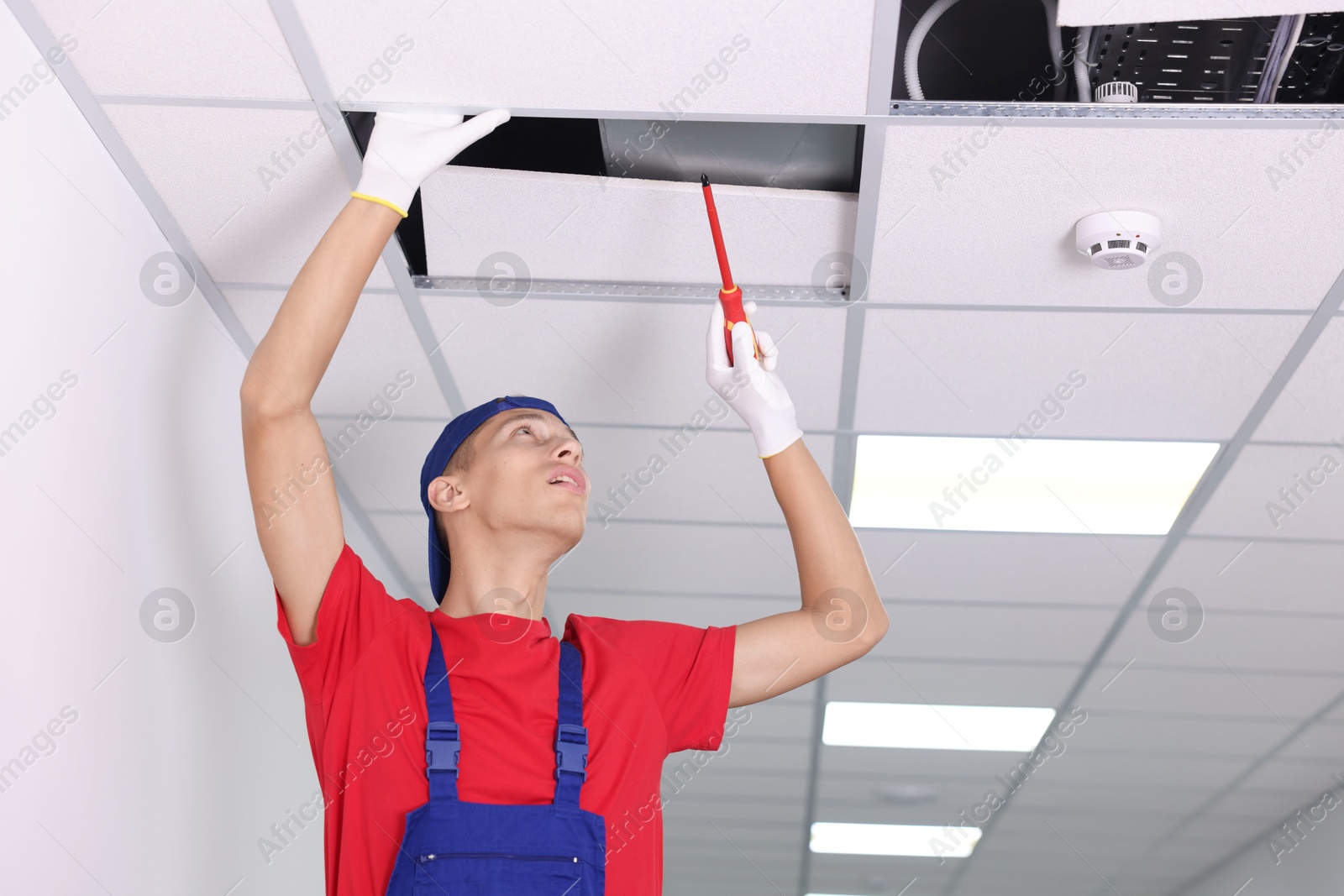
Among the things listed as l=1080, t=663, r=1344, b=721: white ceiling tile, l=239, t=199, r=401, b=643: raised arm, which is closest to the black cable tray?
l=239, t=199, r=401, b=643: raised arm

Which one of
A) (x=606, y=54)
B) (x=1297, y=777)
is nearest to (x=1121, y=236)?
(x=606, y=54)

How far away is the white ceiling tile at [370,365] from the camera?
2.20 m

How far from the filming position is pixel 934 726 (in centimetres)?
432

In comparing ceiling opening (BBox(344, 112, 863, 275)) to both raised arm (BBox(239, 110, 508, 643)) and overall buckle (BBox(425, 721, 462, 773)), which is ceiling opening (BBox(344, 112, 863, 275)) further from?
Result: overall buckle (BBox(425, 721, 462, 773))

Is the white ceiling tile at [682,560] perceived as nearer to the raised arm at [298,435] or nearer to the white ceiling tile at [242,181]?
the white ceiling tile at [242,181]

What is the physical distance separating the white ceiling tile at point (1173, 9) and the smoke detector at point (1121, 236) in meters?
0.37

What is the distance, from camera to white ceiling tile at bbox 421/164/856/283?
191cm

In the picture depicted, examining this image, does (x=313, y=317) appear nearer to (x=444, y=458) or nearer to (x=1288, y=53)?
(x=444, y=458)

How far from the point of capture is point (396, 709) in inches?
60.4

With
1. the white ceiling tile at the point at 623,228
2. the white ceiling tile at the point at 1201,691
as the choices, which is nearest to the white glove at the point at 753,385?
the white ceiling tile at the point at 623,228

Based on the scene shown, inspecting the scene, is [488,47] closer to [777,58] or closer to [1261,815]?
[777,58]

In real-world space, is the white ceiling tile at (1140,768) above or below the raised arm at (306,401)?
above

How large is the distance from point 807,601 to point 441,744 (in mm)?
668

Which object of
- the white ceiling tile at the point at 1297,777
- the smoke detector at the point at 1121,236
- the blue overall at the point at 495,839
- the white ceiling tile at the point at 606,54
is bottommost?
the blue overall at the point at 495,839
